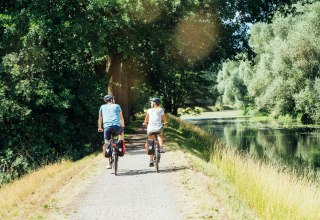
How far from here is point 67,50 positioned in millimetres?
19156

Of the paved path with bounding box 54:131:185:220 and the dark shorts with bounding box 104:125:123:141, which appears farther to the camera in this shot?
the dark shorts with bounding box 104:125:123:141

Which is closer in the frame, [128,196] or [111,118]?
[128,196]

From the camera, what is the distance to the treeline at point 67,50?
17703 mm

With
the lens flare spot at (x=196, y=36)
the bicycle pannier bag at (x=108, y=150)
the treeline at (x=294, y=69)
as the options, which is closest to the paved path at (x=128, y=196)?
the bicycle pannier bag at (x=108, y=150)

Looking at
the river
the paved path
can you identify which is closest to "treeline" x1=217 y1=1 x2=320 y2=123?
the river

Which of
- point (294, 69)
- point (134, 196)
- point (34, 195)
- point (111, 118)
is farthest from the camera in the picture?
point (294, 69)

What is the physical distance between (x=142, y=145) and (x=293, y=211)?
11731 millimetres

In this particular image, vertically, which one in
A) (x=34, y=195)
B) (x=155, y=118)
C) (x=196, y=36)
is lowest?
(x=34, y=195)

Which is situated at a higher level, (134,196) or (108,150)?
(108,150)

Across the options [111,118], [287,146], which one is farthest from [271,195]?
[287,146]

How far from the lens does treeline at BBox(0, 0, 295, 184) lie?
17.7m

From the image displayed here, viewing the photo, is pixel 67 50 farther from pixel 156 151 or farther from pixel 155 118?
pixel 156 151

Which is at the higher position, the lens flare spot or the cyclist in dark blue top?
the lens flare spot

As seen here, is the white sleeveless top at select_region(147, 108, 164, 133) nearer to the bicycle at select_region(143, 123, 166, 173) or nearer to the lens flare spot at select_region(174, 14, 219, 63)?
the bicycle at select_region(143, 123, 166, 173)
